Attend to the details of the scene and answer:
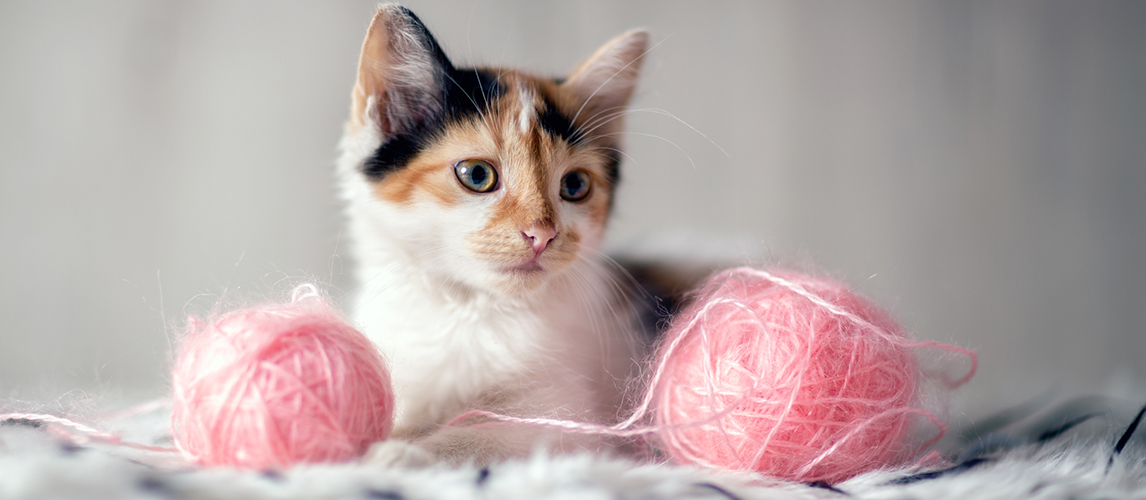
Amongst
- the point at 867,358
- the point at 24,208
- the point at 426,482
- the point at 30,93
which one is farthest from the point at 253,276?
the point at 867,358

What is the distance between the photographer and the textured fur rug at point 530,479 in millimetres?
531

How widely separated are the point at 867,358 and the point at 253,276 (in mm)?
1666

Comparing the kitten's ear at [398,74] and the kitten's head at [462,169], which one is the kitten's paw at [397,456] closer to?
the kitten's head at [462,169]

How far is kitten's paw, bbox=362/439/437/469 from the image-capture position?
0.66 m

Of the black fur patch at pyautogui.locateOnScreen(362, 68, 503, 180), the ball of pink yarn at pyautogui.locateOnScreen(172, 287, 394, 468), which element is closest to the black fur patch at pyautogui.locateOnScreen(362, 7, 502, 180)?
the black fur patch at pyautogui.locateOnScreen(362, 68, 503, 180)

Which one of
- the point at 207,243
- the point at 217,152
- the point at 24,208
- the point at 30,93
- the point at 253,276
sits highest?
the point at 30,93

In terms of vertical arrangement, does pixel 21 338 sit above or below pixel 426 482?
below

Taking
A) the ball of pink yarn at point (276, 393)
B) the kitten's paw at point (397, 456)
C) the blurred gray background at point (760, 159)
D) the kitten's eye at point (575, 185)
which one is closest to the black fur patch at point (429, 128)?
the kitten's eye at point (575, 185)

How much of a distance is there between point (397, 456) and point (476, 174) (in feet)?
1.45

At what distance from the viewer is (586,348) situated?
102cm

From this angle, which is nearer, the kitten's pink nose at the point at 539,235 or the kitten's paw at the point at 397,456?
the kitten's paw at the point at 397,456

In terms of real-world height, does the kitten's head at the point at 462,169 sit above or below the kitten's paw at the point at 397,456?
above

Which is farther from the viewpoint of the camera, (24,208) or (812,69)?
(812,69)

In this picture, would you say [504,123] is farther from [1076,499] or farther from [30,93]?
[30,93]
